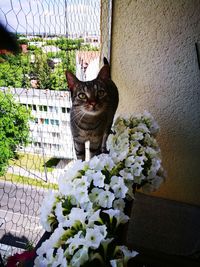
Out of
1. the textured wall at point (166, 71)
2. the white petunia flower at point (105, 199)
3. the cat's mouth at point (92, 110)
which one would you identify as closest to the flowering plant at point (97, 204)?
the white petunia flower at point (105, 199)

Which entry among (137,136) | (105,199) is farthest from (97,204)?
(137,136)

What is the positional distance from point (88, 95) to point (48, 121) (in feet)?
0.58

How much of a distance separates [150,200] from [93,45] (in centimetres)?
90

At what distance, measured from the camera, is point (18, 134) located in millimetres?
664

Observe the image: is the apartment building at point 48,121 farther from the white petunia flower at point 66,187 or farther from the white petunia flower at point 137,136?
the white petunia flower at point 137,136

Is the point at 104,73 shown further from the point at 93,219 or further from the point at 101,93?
the point at 93,219

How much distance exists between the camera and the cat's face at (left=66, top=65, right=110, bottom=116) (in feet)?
2.92

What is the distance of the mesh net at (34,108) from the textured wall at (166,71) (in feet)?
0.61

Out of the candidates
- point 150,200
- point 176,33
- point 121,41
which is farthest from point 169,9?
point 150,200

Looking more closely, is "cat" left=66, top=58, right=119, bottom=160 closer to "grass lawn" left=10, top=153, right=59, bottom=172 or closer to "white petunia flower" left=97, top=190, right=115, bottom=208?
"grass lawn" left=10, top=153, right=59, bottom=172

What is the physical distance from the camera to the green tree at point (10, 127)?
586mm

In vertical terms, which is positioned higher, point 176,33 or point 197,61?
point 176,33

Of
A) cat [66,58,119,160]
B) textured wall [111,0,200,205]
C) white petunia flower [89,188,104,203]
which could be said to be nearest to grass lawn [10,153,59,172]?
cat [66,58,119,160]

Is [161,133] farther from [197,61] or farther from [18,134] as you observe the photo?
[18,134]
